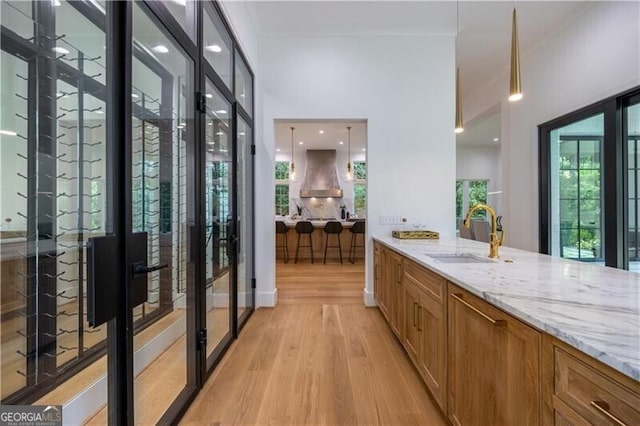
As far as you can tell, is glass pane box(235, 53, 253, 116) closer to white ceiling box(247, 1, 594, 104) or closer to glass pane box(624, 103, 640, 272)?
white ceiling box(247, 1, 594, 104)

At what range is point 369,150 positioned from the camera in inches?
152

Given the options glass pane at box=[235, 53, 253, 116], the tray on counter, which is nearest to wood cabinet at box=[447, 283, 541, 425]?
the tray on counter

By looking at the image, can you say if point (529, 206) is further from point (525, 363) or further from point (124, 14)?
point (124, 14)

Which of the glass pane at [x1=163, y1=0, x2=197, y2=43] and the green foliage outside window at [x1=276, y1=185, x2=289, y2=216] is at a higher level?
the glass pane at [x1=163, y1=0, x2=197, y2=43]

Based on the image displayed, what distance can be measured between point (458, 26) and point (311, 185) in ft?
23.2

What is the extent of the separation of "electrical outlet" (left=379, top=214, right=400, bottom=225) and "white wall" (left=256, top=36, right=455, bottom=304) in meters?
0.05

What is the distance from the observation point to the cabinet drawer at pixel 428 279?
5.64ft

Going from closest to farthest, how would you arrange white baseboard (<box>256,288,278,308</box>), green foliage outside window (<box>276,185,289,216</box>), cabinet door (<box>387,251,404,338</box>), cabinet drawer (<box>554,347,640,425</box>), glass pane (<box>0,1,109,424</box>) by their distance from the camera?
cabinet drawer (<box>554,347,640,425</box>), glass pane (<box>0,1,109,424</box>), cabinet door (<box>387,251,404,338</box>), white baseboard (<box>256,288,278,308</box>), green foliage outside window (<box>276,185,289,216</box>)

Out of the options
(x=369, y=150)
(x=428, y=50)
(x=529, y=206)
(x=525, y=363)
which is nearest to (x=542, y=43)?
(x=428, y=50)

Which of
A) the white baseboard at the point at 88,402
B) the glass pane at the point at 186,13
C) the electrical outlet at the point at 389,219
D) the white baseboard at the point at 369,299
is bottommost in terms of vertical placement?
the white baseboard at the point at 369,299

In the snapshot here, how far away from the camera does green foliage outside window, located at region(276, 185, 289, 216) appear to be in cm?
1088

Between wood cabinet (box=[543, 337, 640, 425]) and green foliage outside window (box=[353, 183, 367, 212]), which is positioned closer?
wood cabinet (box=[543, 337, 640, 425])

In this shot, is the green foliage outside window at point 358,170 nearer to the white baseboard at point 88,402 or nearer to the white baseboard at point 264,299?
the white baseboard at point 264,299

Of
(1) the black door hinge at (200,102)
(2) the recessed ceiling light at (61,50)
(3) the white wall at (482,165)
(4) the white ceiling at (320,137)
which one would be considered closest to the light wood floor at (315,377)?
(1) the black door hinge at (200,102)
